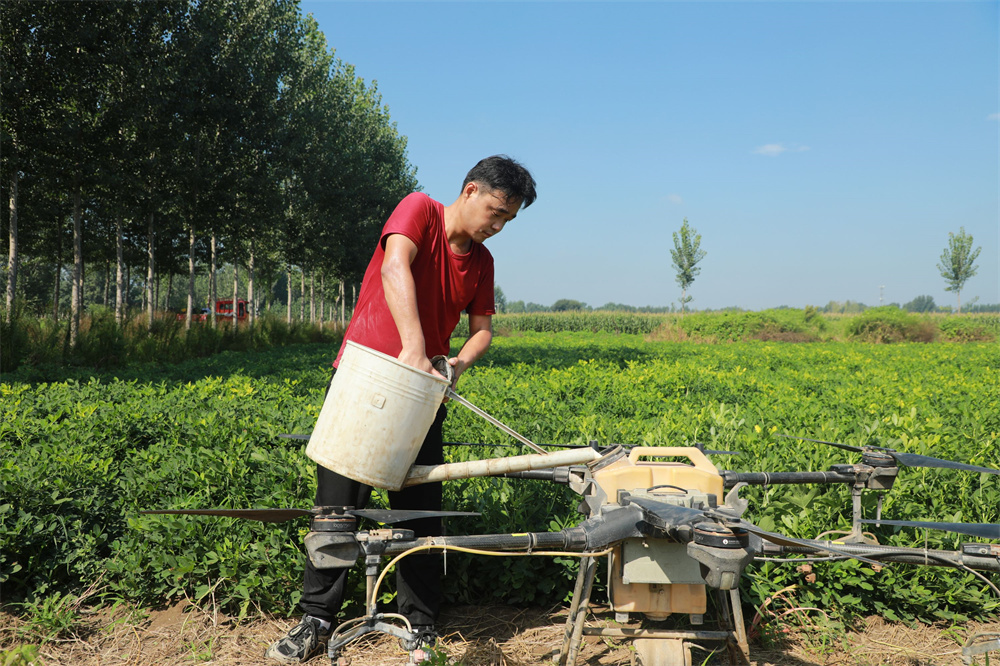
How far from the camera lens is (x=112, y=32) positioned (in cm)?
1229

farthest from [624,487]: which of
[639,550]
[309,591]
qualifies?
[309,591]

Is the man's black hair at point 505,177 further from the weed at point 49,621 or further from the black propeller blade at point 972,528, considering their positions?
the weed at point 49,621

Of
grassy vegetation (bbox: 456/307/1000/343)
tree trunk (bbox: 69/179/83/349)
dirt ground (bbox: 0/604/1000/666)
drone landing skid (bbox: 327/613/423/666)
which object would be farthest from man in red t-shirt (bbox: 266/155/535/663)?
grassy vegetation (bbox: 456/307/1000/343)

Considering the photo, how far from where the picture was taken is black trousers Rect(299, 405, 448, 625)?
2.55m

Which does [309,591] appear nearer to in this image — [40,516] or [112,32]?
[40,516]

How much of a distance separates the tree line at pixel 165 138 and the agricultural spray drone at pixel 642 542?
12832 mm

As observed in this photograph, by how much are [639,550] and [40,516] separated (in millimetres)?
3230

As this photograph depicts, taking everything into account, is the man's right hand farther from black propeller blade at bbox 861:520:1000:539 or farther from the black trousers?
black propeller blade at bbox 861:520:1000:539

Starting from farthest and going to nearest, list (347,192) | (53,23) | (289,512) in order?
(347,192), (53,23), (289,512)

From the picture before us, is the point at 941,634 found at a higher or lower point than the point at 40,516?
lower

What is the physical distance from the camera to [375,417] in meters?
2.00

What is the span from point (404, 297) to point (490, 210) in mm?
528

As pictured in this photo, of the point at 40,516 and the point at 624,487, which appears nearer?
the point at 624,487

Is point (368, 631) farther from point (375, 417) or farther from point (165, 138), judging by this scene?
point (165, 138)
